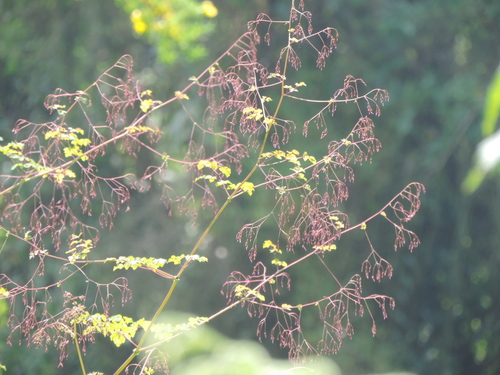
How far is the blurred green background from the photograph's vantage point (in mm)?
5566

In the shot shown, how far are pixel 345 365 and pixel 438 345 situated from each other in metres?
0.94

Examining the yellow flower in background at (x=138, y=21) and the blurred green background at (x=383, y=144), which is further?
the blurred green background at (x=383, y=144)

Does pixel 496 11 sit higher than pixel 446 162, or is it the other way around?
pixel 496 11

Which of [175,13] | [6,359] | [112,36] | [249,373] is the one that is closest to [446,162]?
[112,36]

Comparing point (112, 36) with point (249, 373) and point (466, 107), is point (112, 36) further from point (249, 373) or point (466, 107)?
point (249, 373)

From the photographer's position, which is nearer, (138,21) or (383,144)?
(138,21)

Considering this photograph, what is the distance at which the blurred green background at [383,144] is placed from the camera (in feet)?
18.3

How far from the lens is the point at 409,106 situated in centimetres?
569

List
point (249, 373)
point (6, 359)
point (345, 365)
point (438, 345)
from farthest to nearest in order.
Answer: point (438, 345) < point (345, 365) < point (6, 359) < point (249, 373)

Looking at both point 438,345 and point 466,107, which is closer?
point 466,107

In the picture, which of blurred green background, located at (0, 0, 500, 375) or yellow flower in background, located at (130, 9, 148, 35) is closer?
yellow flower in background, located at (130, 9, 148, 35)

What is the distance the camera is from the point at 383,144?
5797 millimetres

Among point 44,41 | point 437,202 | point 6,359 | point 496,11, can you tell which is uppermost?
point 496,11

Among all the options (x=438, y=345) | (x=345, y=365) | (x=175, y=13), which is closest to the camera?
(x=175, y=13)
